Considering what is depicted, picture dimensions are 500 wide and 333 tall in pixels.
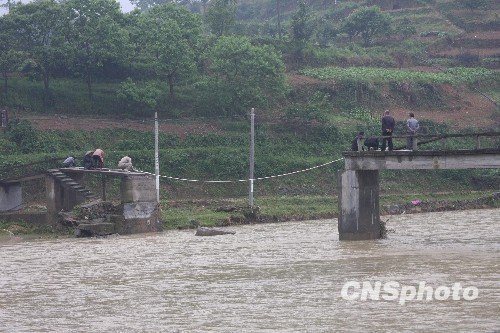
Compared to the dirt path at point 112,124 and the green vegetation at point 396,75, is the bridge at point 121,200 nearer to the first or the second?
the dirt path at point 112,124

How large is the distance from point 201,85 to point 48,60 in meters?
10.8

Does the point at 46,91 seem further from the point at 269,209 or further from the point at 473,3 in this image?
the point at 473,3

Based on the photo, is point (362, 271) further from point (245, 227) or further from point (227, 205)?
point (227, 205)

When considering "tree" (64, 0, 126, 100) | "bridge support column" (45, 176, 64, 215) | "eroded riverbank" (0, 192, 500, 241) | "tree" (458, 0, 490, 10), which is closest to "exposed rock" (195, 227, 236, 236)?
"eroded riverbank" (0, 192, 500, 241)

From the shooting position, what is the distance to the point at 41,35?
75.8 meters

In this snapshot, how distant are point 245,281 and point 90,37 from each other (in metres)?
46.7

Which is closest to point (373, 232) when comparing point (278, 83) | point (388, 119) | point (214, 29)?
point (388, 119)

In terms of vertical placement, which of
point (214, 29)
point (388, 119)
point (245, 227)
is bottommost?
point (245, 227)

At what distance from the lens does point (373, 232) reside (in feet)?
131

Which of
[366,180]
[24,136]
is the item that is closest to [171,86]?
[24,136]

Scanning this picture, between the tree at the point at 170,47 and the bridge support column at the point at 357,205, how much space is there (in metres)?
35.1

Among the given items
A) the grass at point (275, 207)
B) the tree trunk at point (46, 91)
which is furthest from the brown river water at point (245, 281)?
the tree trunk at point (46, 91)

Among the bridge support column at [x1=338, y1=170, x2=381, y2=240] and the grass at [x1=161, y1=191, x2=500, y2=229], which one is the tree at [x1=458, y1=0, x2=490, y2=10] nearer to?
the grass at [x1=161, y1=191, x2=500, y2=229]

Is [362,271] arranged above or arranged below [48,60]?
below
